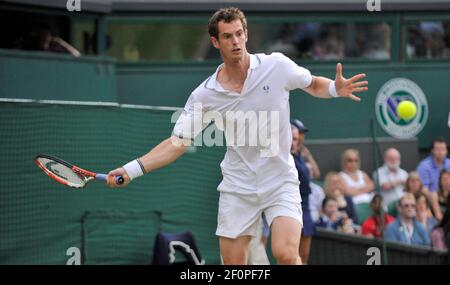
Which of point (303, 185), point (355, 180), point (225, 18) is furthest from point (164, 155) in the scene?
point (355, 180)

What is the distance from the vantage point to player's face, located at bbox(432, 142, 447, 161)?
540 inches

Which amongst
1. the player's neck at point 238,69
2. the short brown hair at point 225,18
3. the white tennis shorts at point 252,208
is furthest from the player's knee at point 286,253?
the short brown hair at point 225,18

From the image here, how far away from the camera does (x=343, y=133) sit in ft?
44.3

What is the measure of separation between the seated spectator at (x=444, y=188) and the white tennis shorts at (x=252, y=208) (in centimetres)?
470

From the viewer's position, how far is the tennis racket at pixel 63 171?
365 inches

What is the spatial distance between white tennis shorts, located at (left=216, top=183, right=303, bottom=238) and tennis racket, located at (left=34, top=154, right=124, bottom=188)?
1037 mm

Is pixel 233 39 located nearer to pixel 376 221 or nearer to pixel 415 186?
pixel 376 221

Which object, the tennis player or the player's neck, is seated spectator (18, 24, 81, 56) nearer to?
the tennis player

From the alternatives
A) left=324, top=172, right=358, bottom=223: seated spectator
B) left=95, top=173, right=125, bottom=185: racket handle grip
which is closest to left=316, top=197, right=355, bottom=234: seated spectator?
left=324, top=172, right=358, bottom=223: seated spectator

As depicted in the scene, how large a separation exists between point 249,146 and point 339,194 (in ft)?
14.5

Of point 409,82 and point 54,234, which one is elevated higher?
point 409,82
